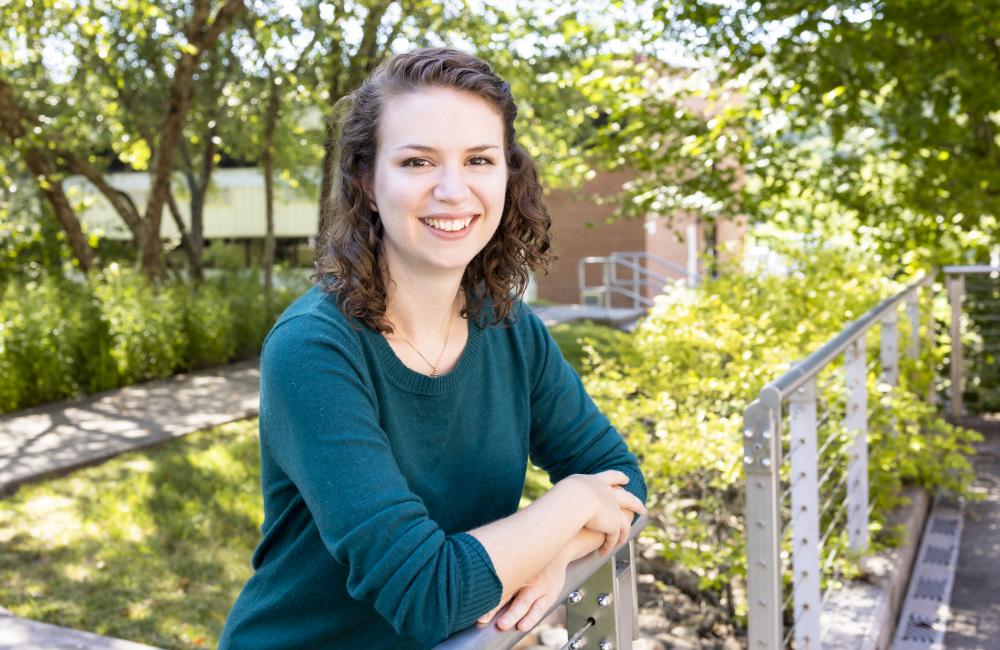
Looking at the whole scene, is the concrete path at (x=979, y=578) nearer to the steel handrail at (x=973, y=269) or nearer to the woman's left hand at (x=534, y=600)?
the steel handrail at (x=973, y=269)

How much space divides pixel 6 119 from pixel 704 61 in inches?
284

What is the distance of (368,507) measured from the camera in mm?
1377

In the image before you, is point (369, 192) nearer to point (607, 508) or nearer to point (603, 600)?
point (607, 508)

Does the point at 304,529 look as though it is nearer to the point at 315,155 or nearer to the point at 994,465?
the point at 994,465

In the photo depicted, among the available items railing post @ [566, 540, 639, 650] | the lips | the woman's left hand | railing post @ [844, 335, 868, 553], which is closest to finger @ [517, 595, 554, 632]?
the woman's left hand

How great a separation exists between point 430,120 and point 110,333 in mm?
9600

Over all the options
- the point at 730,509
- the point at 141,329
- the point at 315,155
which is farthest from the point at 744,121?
the point at 315,155

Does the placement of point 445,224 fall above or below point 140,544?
above

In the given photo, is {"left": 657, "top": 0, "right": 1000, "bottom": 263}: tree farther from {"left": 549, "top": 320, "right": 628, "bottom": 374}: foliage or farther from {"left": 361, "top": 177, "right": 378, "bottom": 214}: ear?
{"left": 361, "top": 177, "right": 378, "bottom": 214}: ear

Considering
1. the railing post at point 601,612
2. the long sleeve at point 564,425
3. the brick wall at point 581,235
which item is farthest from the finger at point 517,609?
the brick wall at point 581,235

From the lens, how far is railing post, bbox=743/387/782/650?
2596mm

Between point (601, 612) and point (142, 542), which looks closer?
point (601, 612)

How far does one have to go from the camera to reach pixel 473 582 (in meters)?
1.40

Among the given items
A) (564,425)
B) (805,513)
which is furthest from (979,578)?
(564,425)
